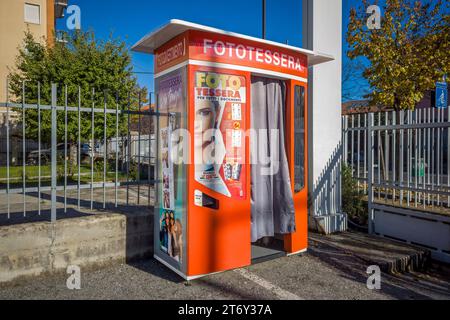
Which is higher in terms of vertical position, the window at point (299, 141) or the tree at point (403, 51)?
the tree at point (403, 51)

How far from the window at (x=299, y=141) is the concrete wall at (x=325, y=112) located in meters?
0.73

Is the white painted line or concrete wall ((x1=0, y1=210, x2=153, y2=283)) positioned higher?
concrete wall ((x1=0, y1=210, x2=153, y2=283))

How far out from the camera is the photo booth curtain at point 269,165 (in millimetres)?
4121

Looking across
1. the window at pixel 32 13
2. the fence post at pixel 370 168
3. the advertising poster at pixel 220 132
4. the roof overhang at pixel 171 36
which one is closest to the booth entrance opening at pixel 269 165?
the advertising poster at pixel 220 132

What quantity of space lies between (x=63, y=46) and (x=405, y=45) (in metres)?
12.8

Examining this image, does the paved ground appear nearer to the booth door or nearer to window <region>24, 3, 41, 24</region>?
the booth door

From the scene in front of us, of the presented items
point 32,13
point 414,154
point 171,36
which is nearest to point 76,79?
point 171,36

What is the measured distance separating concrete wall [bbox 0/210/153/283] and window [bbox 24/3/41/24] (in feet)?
82.0

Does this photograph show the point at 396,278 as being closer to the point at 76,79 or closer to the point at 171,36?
the point at 171,36

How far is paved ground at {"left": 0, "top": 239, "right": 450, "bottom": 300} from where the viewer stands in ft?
10.6

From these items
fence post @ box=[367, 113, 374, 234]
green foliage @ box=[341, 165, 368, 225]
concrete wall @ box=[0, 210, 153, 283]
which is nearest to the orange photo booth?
concrete wall @ box=[0, 210, 153, 283]

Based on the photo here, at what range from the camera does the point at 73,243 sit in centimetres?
358

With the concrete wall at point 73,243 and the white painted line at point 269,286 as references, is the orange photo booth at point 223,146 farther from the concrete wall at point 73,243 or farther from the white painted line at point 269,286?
the concrete wall at point 73,243
